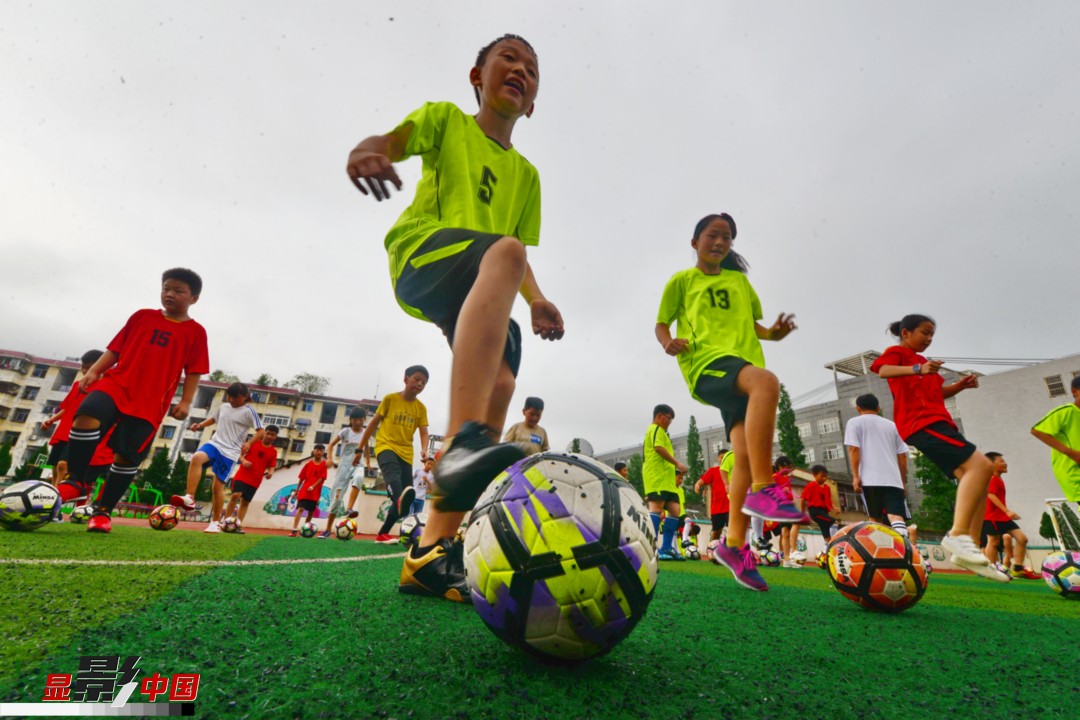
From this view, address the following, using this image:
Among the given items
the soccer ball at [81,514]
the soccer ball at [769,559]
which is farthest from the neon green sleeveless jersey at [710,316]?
the soccer ball at [81,514]

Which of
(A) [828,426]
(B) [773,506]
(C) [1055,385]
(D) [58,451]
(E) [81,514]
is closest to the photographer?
(B) [773,506]

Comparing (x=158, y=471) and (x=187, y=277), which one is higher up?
(x=187, y=277)

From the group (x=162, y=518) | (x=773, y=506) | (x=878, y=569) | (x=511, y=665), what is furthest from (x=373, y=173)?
(x=162, y=518)

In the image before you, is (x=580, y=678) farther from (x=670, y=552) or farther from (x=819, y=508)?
(x=819, y=508)

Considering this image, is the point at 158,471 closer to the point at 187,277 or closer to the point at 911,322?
the point at 187,277

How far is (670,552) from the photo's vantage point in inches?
336

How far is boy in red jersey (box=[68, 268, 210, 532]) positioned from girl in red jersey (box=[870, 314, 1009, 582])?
6.46m

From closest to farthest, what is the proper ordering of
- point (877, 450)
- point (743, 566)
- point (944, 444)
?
point (743, 566)
point (944, 444)
point (877, 450)

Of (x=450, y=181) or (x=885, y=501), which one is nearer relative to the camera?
(x=450, y=181)

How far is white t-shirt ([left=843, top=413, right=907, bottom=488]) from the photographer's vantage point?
20.6ft

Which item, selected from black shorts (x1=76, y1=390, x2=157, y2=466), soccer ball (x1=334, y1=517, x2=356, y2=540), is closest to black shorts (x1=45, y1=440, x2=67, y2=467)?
black shorts (x1=76, y1=390, x2=157, y2=466)

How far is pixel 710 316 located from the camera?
152 inches

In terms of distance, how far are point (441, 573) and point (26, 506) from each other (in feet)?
12.5

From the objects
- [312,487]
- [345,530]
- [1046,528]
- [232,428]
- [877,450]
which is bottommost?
[345,530]
